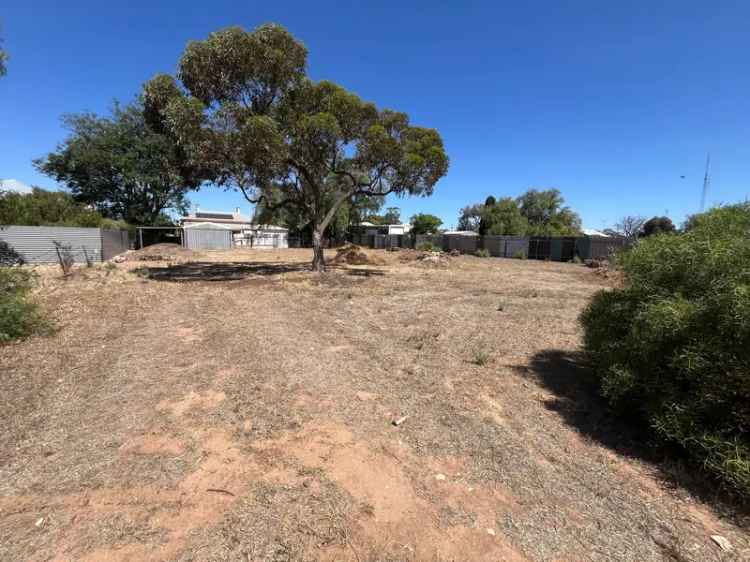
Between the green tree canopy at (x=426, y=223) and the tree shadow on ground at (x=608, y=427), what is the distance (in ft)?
162

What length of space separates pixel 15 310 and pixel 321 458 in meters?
5.43

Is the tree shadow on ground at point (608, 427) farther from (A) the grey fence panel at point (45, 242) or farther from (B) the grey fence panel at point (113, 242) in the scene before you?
(B) the grey fence panel at point (113, 242)

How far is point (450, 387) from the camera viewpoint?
12.9 feet

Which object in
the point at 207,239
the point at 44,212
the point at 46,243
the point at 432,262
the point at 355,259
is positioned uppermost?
the point at 44,212

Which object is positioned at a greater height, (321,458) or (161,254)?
(161,254)

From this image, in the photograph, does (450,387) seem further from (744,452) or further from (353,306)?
(353,306)

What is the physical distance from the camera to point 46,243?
17.7 m

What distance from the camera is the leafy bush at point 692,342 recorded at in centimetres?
229

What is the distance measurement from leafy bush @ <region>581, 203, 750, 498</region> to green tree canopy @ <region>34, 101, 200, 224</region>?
27.3m

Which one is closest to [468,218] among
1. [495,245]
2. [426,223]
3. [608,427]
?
[426,223]

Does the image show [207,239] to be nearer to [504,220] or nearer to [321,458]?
[504,220]

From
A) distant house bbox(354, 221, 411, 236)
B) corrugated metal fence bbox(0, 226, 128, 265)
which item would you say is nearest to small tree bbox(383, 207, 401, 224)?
distant house bbox(354, 221, 411, 236)

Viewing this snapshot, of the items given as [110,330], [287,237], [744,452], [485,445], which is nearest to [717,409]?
[744,452]

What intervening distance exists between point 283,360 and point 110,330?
3.52 m
